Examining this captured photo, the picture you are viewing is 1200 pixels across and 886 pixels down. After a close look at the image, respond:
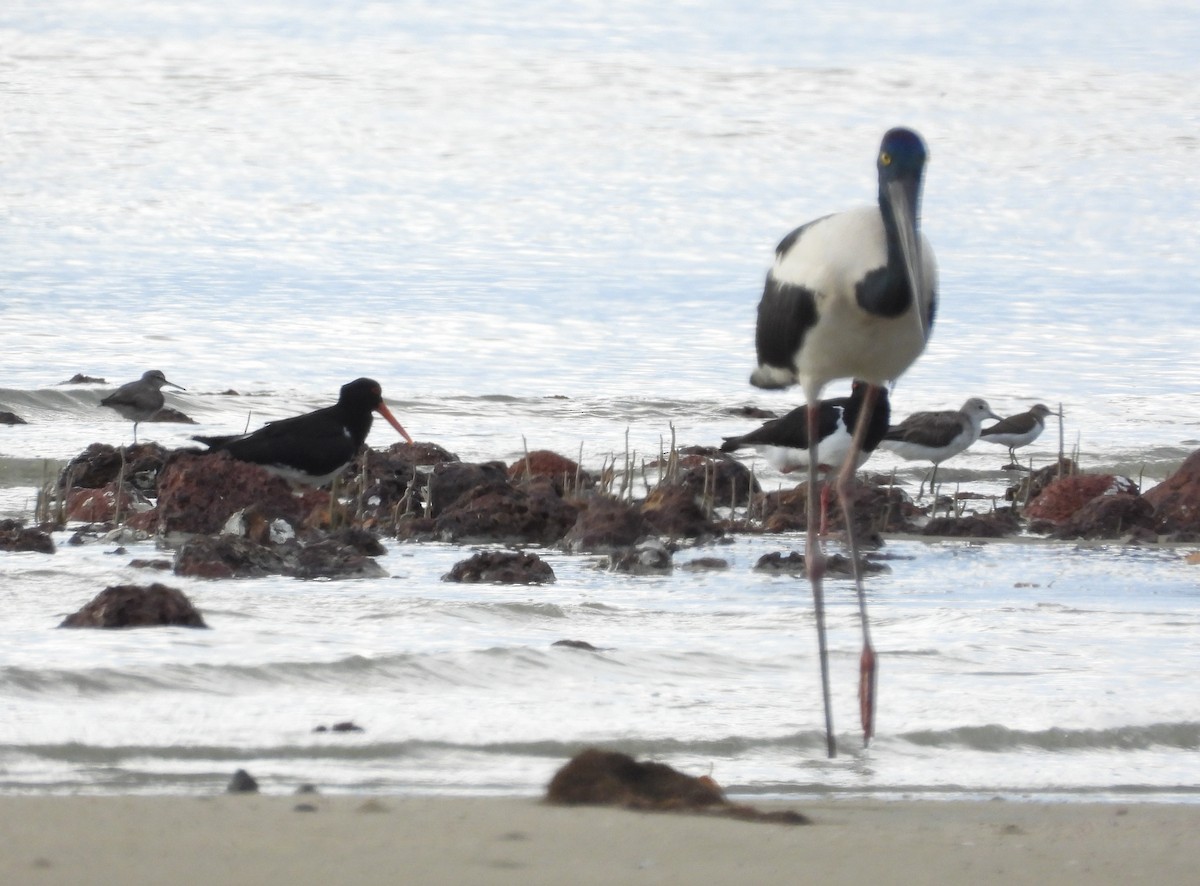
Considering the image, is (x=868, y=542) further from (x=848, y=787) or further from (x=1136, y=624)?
(x=848, y=787)

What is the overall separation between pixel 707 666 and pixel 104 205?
2996 cm

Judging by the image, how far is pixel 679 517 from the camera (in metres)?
8.58

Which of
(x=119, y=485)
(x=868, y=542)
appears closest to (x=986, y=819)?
(x=868, y=542)

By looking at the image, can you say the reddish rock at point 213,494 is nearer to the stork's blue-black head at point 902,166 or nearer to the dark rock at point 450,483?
the dark rock at point 450,483

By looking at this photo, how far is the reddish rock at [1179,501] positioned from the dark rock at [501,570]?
337 centimetres

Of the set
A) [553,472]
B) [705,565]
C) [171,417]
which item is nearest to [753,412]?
[171,417]

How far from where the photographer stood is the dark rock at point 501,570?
23.2 ft

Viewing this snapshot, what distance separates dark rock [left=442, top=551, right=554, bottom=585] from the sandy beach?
308cm

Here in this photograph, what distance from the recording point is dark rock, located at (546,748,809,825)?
149 inches

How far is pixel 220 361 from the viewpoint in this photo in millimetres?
18641

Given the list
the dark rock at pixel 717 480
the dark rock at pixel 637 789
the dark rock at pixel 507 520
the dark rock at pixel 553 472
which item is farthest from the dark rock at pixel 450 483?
the dark rock at pixel 637 789

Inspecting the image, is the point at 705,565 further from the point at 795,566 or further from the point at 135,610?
the point at 135,610

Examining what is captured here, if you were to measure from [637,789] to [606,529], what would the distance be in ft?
14.5

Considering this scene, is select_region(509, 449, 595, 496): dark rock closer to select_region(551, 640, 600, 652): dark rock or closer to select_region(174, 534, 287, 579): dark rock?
select_region(174, 534, 287, 579): dark rock
